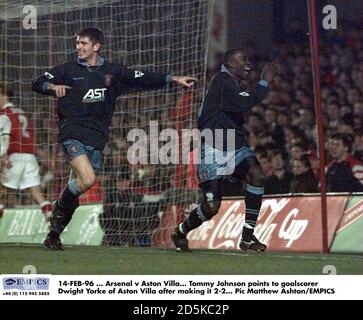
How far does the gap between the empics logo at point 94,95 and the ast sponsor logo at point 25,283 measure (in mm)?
3276

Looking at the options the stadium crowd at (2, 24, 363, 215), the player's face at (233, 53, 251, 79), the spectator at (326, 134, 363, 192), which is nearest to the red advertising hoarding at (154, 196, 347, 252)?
the stadium crowd at (2, 24, 363, 215)

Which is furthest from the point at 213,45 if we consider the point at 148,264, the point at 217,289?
the point at 217,289

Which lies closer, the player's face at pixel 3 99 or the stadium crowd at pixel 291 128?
the player's face at pixel 3 99

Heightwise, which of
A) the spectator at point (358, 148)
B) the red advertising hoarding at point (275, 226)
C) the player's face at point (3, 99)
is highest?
the player's face at point (3, 99)

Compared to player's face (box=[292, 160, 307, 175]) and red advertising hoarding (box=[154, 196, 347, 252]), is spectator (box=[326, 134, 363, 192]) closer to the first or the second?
player's face (box=[292, 160, 307, 175])

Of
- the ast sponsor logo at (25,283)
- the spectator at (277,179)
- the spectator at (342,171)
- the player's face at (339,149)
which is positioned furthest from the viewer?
the spectator at (277,179)

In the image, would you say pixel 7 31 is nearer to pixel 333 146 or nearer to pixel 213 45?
pixel 333 146

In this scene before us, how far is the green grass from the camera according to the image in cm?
1045

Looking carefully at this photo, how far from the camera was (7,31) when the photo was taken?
16.5 m

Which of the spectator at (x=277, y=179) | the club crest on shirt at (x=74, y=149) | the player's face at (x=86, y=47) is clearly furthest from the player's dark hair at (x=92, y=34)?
the spectator at (x=277, y=179)

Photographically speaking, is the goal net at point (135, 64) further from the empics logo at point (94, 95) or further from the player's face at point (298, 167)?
the empics logo at point (94, 95)

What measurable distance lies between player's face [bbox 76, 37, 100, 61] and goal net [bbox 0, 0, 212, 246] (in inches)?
92.7

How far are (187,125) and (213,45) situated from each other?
273 inches

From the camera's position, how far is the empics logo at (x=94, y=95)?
40.8ft
